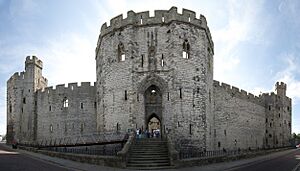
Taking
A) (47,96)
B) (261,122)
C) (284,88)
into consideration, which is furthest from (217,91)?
(284,88)

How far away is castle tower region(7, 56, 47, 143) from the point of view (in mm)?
35062

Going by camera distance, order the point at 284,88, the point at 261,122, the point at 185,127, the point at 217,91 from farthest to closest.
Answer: the point at 284,88 < the point at 261,122 < the point at 217,91 < the point at 185,127

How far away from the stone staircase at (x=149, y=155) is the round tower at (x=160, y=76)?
2.81 m

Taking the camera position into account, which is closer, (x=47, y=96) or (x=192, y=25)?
(x=192, y=25)

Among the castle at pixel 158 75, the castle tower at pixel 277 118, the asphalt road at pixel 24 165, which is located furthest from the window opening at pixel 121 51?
the castle tower at pixel 277 118

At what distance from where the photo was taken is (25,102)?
3566 cm

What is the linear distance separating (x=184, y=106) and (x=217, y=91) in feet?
33.2

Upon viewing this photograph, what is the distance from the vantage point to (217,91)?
31.2m

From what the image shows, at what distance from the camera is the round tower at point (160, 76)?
22.1m

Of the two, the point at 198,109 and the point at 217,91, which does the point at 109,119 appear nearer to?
the point at 198,109

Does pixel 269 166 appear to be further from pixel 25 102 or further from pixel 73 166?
pixel 25 102

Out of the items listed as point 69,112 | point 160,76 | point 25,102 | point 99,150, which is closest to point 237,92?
point 160,76

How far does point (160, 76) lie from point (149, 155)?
6.87 m

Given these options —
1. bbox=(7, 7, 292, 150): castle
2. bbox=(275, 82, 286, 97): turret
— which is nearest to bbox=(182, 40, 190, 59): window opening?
bbox=(7, 7, 292, 150): castle
